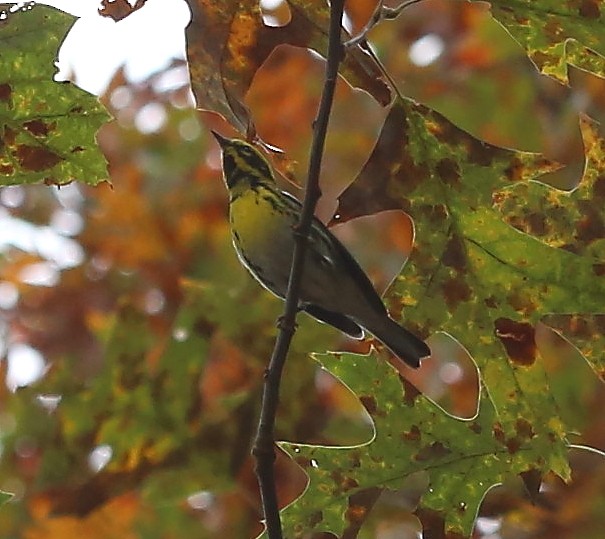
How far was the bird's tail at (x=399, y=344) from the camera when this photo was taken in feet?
6.50

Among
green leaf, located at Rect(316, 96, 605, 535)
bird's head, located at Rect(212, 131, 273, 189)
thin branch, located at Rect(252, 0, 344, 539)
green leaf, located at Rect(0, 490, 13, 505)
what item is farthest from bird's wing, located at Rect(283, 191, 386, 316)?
green leaf, located at Rect(0, 490, 13, 505)

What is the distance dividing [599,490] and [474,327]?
2.34 metres

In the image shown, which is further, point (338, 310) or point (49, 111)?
point (338, 310)

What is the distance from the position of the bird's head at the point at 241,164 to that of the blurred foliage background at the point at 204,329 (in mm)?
138

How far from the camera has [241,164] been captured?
246 centimetres

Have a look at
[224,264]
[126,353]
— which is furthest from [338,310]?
[224,264]

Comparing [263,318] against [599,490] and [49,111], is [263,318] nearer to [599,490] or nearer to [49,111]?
[599,490]

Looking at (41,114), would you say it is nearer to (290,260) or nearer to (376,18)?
Answer: (376,18)

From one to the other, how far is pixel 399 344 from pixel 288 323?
2.37ft

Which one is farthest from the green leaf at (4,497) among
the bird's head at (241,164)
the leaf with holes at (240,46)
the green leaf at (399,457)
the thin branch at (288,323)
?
the bird's head at (241,164)

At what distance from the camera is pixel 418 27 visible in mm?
5855

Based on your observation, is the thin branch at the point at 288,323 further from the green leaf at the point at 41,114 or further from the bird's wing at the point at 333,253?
the bird's wing at the point at 333,253

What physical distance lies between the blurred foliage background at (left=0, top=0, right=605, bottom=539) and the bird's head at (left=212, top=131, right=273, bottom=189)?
138 millimetres

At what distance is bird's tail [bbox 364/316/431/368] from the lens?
6.50 ft
